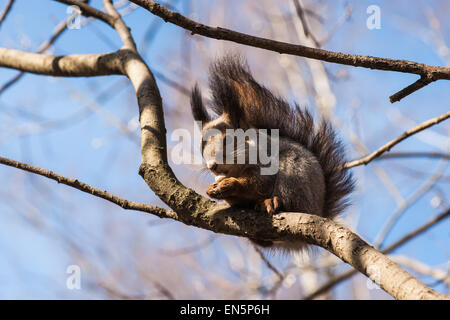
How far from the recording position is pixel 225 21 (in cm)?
693

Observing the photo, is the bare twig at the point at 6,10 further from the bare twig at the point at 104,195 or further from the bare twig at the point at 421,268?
the bare twig at the point at 421,268

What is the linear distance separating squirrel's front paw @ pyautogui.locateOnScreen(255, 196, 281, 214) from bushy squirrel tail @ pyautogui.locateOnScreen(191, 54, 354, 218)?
434 mm

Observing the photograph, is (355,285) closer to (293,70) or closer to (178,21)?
(293,70)

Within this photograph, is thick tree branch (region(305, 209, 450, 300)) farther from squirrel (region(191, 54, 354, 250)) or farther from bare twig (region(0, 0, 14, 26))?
bare twig (region(0, 0, 14, 26))

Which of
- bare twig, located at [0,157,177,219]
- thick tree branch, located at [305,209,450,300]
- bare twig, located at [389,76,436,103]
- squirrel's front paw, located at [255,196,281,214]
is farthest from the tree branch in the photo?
thick tree branch, located at [305,209,450,300]

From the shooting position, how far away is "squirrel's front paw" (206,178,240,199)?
189cm

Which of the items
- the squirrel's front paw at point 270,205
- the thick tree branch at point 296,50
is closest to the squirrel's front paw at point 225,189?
the squirrel's front paw at point 270,205

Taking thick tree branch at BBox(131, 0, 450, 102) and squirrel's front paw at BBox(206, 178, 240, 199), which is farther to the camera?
squirrel's front paw at BBox(206, 178, 240, 199)

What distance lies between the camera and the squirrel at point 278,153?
1958 millimetres

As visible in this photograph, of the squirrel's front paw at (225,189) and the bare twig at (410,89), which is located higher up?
the bare twig at (410,89)

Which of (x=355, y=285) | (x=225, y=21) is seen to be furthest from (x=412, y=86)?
(x=225, y=21)

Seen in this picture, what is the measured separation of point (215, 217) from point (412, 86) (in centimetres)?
71

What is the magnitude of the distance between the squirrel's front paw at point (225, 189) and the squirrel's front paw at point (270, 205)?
4.1 inches

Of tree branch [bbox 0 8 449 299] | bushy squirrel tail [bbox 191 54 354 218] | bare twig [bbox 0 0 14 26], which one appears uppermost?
bare twig [bbox 0 0 14 26]
